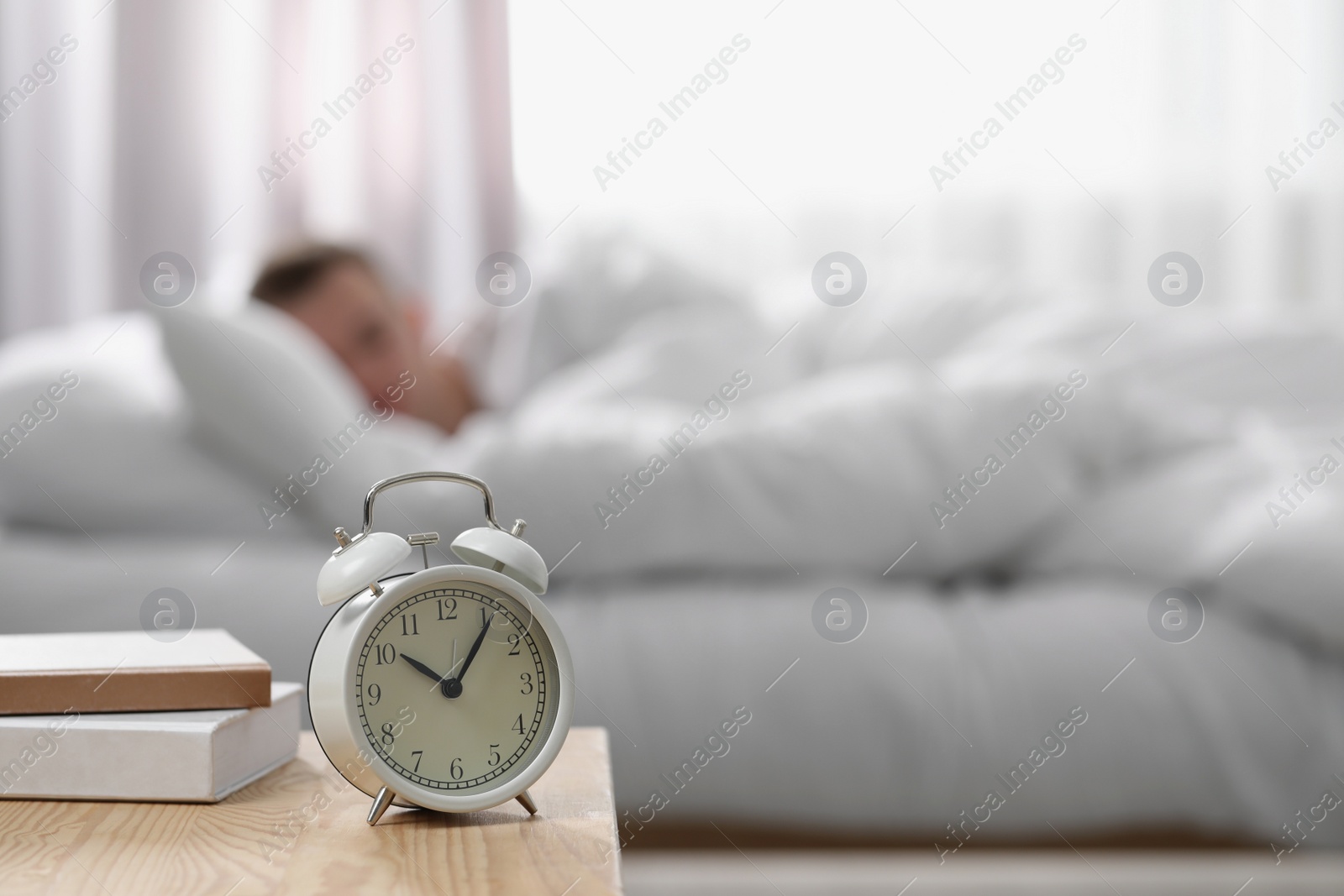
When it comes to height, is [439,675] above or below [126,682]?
above

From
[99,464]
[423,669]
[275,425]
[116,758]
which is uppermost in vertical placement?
[423,669]

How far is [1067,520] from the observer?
989 mm

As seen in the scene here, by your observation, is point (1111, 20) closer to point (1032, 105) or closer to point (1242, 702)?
point (1032, 105)

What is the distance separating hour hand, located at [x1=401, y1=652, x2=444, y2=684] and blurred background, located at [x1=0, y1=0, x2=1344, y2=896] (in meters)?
0.42

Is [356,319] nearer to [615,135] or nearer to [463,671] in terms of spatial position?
[615,135]

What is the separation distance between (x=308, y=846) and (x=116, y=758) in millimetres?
128

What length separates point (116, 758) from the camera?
47cm

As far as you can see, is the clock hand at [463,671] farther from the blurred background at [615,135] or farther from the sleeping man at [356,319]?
the blurred background at [615,135]

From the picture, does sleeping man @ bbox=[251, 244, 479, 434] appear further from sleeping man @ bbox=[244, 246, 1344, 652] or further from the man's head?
sleeping man @ bbox=[244, 246, 1344, 652]

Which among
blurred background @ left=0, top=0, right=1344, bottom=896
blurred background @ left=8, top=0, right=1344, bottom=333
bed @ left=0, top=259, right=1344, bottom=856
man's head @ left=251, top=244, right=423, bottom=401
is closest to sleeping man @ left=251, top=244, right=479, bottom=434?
man's head @ left=251, top=244, right=423, bottom=401

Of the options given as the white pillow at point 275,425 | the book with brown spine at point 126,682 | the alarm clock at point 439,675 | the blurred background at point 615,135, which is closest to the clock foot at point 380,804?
the alarm clock at point 439,675

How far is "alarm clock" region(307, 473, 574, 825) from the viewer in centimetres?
44

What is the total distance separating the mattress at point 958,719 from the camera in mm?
834

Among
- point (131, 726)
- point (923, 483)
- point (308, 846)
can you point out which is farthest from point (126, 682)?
point (923, 483)
